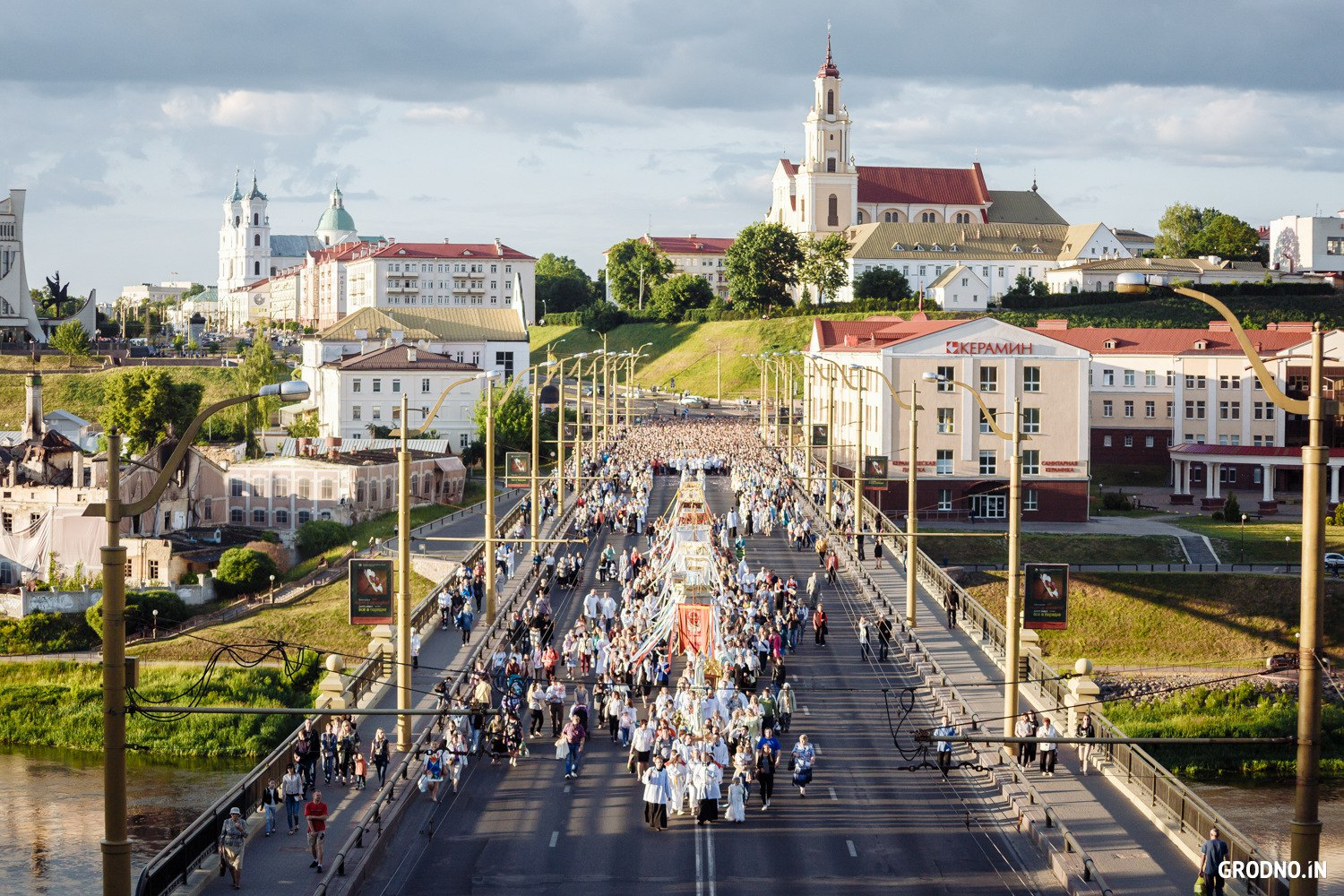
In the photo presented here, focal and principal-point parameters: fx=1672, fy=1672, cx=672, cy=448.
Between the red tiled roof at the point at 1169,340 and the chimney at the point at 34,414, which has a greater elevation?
the red tiled roof at the point at 1169,340

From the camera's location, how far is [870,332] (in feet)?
326

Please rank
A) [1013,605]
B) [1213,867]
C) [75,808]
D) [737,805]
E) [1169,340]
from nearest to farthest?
[1213,867] < [737,805] < [1013,605] < [75,808] < [1169,340]

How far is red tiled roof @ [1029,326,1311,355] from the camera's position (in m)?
98.1

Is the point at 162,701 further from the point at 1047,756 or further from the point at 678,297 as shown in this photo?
the point at 678,297

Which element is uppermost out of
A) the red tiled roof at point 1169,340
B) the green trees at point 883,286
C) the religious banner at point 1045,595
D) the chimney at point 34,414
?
the green trees at point 883,286

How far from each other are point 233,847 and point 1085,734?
51.4 feet

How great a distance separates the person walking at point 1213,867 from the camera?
2206cm

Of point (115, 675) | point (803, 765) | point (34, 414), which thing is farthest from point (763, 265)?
point (115, 675)

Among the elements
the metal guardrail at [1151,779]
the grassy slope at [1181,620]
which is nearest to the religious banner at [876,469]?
the grassy slope at [1181,620]

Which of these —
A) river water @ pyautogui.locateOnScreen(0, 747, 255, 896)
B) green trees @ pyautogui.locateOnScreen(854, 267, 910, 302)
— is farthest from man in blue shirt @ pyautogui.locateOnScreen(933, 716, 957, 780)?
green trees @ pyautogui.locateOnScreen(854, 267, 910, 302)

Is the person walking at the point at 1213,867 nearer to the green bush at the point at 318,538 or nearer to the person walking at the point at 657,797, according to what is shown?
the person walking at the point at 657,797

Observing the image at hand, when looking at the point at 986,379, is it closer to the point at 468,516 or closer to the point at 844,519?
the point at 844,519

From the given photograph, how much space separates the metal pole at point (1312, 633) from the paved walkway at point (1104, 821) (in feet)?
23.9

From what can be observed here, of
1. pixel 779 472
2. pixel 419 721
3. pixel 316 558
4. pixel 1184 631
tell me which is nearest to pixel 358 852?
pixel 419 721
